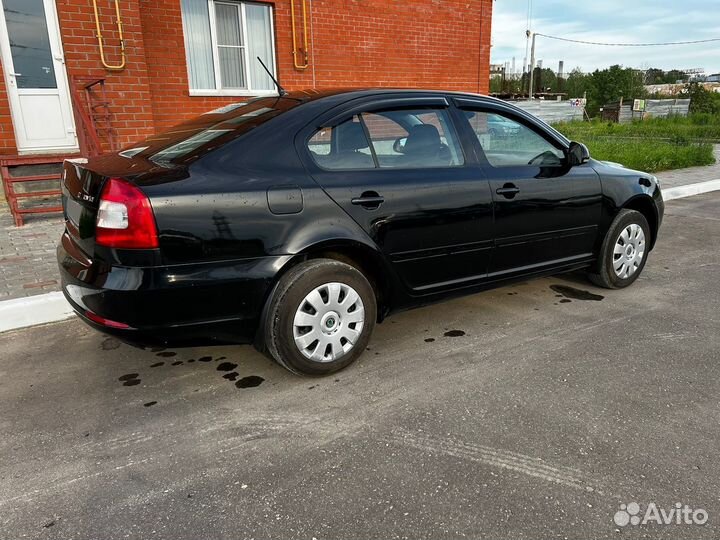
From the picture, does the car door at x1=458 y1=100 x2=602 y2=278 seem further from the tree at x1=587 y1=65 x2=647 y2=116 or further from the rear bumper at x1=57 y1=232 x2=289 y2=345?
the tree at x1=587 y1=65 x2=647 y2=116

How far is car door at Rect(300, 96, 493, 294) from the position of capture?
3.16 metres

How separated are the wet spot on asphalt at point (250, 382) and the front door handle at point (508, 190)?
197cm

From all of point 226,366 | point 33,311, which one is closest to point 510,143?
point 226,366

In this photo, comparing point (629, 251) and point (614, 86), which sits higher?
point (614, 86)

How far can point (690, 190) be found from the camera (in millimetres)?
9844

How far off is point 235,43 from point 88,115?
10.6 ft

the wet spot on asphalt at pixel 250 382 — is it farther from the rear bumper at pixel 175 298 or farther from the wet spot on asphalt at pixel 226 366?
the rear bumper at pixel 175 298

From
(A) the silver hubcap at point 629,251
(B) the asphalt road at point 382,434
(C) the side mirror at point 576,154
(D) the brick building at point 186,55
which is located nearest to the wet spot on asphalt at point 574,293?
(A) the silver hubcap at point 629,251

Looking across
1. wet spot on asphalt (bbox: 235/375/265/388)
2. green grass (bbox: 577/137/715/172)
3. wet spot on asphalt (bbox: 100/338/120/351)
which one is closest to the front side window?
wet spot on asphalt (bbox: 235/375/265/388)

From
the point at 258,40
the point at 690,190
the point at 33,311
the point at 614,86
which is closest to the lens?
the point at 33,311

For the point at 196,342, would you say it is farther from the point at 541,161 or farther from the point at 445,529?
the point at 541,161

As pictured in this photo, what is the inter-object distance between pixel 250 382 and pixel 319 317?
22.9 inches

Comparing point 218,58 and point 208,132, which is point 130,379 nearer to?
point 208,132

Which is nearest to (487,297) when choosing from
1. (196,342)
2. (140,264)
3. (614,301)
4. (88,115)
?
(614,301)
